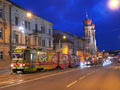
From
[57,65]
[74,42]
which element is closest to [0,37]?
[57,65]

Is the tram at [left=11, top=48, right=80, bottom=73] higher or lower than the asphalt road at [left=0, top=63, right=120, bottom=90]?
higher

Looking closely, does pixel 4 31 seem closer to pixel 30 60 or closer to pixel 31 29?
pixel 31 29

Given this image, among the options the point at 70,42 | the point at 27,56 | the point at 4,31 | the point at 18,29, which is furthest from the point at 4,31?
the point at 70,42

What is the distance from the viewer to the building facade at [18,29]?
3925cm

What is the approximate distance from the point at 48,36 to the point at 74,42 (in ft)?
109

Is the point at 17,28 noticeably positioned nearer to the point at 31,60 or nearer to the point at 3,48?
the point at 3,48

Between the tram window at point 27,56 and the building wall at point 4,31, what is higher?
the building wall at point 4,31

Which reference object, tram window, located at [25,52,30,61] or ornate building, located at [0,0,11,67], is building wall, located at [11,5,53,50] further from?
tram window, located at [25,52,30,61]

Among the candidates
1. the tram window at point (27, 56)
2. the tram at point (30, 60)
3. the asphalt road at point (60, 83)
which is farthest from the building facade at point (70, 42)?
the asphalt road at point (60, 83)

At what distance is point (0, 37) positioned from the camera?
3859 centimetres

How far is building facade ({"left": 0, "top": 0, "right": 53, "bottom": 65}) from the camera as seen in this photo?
39250 millimetres

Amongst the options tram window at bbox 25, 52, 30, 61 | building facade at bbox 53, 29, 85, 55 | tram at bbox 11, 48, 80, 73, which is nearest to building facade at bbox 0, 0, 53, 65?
tram at bbox 11, 48, 80, 73

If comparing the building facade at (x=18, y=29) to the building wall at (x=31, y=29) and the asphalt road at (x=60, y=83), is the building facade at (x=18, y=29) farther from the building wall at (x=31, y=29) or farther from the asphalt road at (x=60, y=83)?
the asphalt road at (x=60, y=83)

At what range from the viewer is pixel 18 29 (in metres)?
44.2
